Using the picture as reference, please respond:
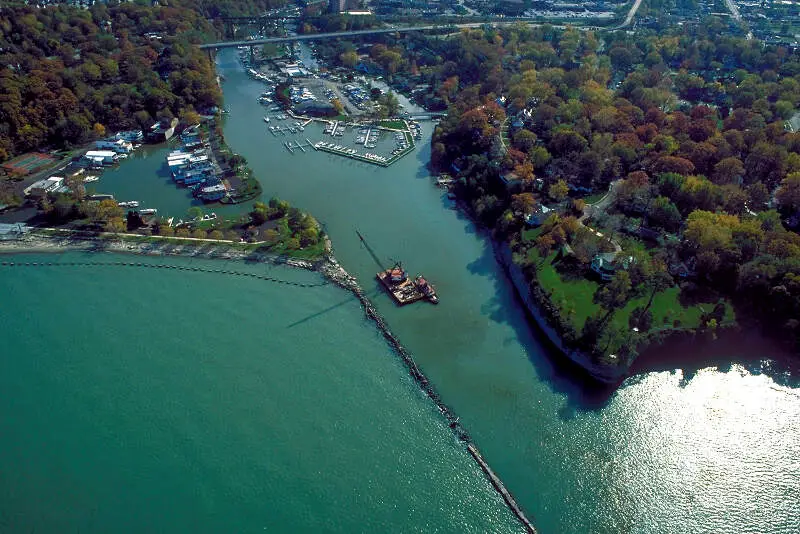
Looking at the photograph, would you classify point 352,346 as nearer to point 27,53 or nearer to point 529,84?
point 529,84

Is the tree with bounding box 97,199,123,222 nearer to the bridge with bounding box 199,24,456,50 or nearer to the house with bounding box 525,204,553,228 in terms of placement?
the house with bounding box 525,204,553,228

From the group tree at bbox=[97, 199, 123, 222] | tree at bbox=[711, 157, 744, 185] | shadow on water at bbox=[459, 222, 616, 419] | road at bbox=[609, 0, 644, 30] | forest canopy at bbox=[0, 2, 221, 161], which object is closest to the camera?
shadow on water at bbox=[459, 222, 616, 419]

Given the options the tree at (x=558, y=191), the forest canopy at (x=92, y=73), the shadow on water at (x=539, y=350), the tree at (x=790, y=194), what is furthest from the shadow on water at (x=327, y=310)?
the forest canopy at (x=92, y=73)

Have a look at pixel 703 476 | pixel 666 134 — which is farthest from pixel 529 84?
pixel 703 476

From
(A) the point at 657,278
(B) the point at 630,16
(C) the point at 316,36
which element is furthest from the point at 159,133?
(B) the point at 630,16

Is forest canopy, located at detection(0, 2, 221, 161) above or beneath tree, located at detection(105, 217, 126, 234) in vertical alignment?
above

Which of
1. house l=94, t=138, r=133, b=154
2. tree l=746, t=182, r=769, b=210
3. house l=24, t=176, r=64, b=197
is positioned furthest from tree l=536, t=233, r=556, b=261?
house l=94, t=138, r=133, b=154
